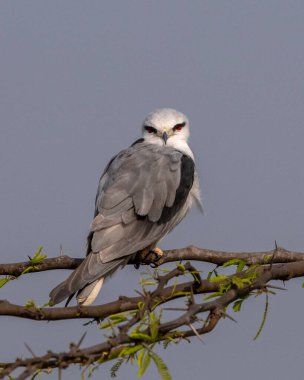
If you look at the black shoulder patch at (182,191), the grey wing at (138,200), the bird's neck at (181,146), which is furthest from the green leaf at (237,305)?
the bird's neck at (181,146)

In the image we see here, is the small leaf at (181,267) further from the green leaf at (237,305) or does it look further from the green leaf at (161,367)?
the green leaf at (161,367)

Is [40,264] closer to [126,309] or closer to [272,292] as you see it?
[126,309]

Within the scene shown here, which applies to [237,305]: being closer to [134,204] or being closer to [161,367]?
[161,367]

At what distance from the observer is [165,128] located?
23.8 ft

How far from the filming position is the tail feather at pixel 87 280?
4367mm

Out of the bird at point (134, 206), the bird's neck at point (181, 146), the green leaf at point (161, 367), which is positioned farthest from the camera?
the bird's neck at point (181, 146)

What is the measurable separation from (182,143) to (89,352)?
4.79 metres

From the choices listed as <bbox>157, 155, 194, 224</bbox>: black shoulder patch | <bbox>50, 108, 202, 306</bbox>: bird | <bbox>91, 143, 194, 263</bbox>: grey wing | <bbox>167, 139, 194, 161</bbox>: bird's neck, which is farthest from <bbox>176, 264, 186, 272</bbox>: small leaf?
<bbox>167, 139, 194, 161</bbox>: bird's neck

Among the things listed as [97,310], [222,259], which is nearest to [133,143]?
[222,259]

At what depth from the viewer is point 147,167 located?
598cm

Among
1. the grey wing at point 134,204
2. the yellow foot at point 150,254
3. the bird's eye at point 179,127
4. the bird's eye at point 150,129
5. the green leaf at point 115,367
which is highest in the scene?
the bird's eye at point 179,127

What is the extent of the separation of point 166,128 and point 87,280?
2.81 metres

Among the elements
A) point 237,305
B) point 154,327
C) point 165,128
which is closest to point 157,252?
point 165,128

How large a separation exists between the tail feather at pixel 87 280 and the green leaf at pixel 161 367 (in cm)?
169
